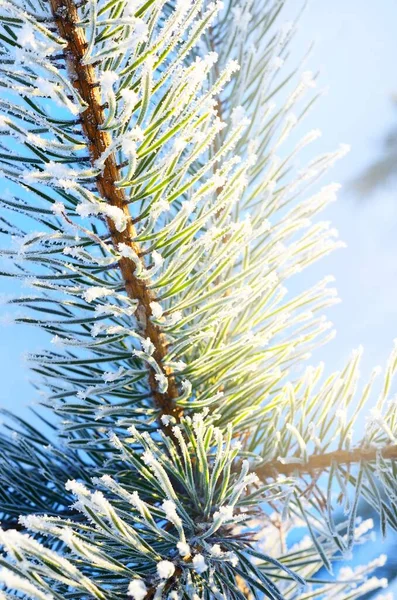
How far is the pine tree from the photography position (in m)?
0.30

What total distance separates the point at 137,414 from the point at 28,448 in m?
0.13

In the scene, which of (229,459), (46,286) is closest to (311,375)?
(229,459)

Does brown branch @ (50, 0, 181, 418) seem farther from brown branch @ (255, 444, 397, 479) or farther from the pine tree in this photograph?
brown branch @ (255, 444, 397, 479)

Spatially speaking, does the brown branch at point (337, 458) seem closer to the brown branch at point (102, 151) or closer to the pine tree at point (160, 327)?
the pine tree at point (160, 327)

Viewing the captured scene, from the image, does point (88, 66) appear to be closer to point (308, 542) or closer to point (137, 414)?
point (137, 414)

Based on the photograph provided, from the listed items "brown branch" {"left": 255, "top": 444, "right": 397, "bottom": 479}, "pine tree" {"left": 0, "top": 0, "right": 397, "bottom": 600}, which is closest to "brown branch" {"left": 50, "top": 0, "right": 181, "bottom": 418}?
"pine tree" {"left": 0, "top": 0, "right": 397, "bottom": 600}

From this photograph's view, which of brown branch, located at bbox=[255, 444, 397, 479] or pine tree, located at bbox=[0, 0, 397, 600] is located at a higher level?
pine tree, located at bbox=[0, 0, 397, 600]

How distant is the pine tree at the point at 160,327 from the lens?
1.00 ft

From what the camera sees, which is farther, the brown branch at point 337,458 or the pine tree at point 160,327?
the brown branch at point 337,458

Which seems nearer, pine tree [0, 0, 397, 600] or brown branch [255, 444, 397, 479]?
pine tree [0, 0, 397, 600]

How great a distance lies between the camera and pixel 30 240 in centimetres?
32

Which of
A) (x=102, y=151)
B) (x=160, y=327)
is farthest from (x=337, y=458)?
(x=102, y=151)

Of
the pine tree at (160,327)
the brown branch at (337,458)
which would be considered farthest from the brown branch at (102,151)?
the brown branch at (337,458)

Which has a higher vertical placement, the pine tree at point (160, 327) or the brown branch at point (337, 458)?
the pine tree at point (160, 327)
